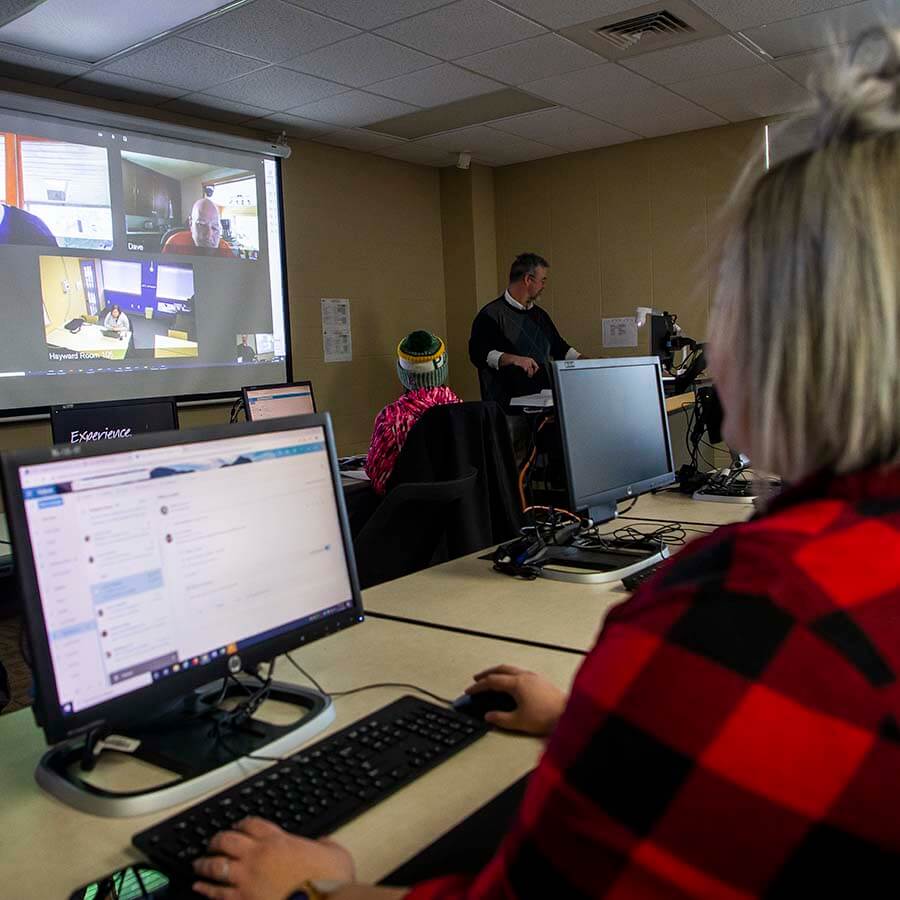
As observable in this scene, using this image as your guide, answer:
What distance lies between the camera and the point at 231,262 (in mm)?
5070

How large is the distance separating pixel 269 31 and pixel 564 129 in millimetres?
2362

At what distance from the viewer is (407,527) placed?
246 centimetres

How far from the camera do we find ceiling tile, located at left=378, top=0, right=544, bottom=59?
3.51 meters

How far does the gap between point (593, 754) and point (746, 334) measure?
0.31 metres

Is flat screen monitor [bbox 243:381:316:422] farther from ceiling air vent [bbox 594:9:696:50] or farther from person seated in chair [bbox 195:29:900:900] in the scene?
person seated in chair [bbox 195:29:900:900]

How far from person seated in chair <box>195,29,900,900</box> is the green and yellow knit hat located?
3132mm

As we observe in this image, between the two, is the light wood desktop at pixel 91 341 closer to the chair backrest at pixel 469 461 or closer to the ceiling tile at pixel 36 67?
the ceiling tile at pixel 36 67

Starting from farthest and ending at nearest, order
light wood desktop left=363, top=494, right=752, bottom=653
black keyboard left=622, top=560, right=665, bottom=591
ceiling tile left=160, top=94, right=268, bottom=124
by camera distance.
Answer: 1. ceiling tile left=160, top=94, right=268, bottom=124
2. black keyboard left=622, top=560, right=665, bottom=591
3. light wood desktop left=363, top=494, right=752, bottom=653

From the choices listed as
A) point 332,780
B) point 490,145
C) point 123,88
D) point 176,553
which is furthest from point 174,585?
point 490,145

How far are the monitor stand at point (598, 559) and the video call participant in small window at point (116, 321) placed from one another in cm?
327

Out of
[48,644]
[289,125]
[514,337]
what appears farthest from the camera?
[514,337]

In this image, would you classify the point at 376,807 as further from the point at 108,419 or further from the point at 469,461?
the point at 108,419

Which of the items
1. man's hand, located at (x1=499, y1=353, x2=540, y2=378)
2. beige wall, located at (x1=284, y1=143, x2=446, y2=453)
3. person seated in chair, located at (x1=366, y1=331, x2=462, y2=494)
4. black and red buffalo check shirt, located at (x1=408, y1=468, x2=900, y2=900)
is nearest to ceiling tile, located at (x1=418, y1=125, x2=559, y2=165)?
beige wall, located at (x1=284, y1=143, x2=446, y2=453)

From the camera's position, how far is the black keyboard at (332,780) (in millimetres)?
902
